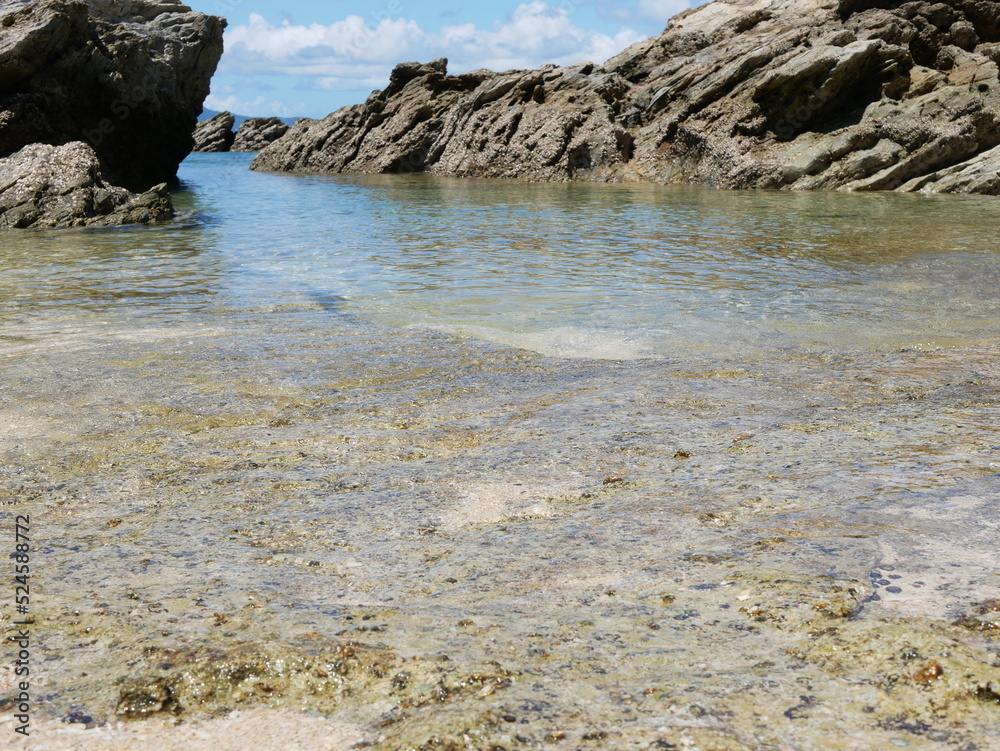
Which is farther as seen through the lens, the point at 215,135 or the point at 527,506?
the point at 215,135

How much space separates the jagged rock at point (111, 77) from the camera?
974 inches

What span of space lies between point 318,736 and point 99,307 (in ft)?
31.7

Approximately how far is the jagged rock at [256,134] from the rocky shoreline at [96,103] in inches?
2111

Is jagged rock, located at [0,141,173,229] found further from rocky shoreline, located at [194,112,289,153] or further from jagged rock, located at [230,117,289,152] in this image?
rocky shoreline, located at [194,112,289,153]

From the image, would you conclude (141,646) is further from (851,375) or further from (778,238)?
(778,238)

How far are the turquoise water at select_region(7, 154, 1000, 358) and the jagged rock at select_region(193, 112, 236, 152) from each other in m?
74.2

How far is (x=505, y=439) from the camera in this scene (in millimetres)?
5449

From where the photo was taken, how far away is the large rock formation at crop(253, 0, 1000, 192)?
27867 millimetres

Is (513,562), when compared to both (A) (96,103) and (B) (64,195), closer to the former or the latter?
(B) (64,195)

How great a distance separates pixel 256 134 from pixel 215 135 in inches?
168

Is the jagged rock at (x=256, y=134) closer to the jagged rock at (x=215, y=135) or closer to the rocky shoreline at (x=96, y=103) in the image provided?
the jagged rock at (x=215, y=135)

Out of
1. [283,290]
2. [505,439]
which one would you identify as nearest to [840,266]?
[283,290]

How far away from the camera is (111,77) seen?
97.6 feet

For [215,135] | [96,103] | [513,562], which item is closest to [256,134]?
[215,135]
